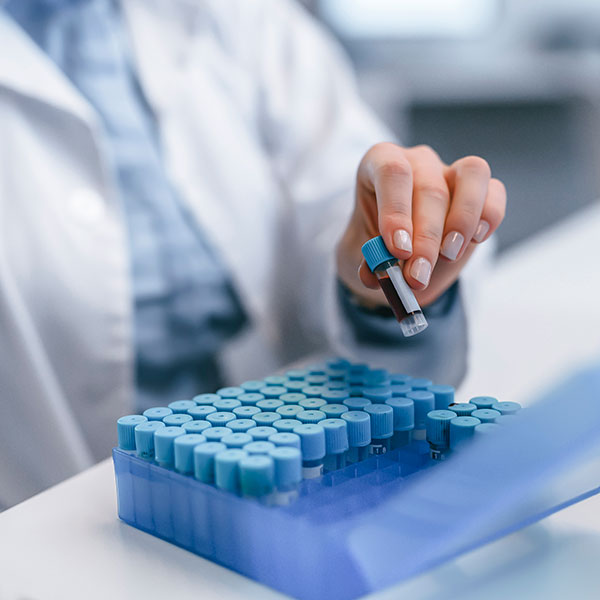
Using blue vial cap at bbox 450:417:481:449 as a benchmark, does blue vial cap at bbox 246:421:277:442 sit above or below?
above

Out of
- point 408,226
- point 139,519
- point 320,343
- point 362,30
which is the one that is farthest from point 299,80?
point 362,30

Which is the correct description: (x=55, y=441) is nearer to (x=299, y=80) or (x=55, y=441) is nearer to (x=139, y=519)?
(x=139, y=519)

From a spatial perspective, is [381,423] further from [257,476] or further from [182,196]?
[182,196]

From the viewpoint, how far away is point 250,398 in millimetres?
378

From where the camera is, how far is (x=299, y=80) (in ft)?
2.48

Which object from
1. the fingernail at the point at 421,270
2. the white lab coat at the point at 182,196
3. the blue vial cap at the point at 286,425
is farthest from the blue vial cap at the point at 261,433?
the white lab coat at the point at 182,196

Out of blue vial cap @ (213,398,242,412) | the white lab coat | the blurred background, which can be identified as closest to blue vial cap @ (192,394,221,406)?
blue vial cap @ (213,398,242,412)

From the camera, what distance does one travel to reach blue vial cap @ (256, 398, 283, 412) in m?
0.36

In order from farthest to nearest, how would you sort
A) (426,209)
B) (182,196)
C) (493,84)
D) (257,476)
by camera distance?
1. (493,84)
2. (182,196)
3. (426,209)
4. (257,476)

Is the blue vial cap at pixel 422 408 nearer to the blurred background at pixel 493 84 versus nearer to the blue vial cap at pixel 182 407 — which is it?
the blue vial cap at pixel 182 407

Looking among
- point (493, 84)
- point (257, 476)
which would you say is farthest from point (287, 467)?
point (493, 84)

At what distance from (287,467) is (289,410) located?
0.06m

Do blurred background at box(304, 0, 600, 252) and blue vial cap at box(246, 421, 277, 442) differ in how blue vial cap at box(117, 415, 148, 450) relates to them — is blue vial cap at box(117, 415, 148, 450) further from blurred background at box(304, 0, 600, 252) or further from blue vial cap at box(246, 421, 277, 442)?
blurred background at box(304, 0, 600, 252)

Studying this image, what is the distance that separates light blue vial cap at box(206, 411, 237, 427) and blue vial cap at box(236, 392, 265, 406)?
2cm
